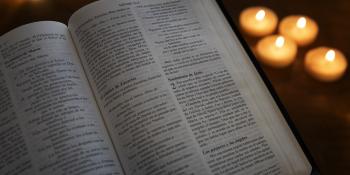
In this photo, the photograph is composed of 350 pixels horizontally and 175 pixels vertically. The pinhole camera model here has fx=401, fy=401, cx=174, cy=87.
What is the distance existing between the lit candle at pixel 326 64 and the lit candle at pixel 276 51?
0.09 ft

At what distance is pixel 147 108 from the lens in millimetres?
503

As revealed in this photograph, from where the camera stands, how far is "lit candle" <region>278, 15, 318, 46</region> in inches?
23.8

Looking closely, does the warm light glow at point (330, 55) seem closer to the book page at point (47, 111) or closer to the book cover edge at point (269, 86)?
the book cover edge at point (269, 86)

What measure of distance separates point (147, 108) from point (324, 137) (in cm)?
23

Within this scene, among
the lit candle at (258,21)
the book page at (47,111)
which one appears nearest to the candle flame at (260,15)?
the lit candle at (258,21)

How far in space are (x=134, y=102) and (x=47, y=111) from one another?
11 centimetres

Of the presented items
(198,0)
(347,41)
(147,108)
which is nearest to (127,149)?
(147,108)

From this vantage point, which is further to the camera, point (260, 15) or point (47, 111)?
point (260, 15)

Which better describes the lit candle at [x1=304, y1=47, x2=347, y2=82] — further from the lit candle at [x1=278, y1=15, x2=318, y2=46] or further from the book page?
the book page

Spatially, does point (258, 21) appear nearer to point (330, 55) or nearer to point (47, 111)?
point (330, 55)

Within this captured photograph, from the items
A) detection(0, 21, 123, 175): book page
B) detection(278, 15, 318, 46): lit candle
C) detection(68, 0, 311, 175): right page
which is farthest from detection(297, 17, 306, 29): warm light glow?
detection(0, 21, 123, 175): book page

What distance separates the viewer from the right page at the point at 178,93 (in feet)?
1.59

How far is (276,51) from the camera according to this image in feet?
1.84

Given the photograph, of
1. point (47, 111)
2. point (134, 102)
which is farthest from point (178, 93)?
point (47, 111)
